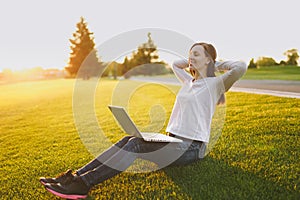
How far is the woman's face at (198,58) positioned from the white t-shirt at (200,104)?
5.3 inches

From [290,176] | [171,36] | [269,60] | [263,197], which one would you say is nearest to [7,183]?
[171,36]

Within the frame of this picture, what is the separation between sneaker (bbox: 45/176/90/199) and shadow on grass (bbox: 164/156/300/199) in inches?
30.5

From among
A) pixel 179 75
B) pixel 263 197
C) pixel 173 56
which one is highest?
pixel 173 56

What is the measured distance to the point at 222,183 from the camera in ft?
7.94

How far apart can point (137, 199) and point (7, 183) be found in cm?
136

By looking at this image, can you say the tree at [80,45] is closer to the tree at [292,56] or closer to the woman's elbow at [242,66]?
the tree at [292,56]

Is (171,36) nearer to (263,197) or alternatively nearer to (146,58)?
(146,58)

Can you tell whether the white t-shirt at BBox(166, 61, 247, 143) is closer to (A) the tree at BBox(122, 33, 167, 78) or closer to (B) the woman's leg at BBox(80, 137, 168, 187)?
(B) the woman's leg at BBox(80, 137, 168, 187)

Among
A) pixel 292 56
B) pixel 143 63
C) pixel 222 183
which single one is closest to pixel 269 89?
pixel 143 63

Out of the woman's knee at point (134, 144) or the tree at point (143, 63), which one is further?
the tree at point (143, 63)

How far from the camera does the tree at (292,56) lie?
117ft

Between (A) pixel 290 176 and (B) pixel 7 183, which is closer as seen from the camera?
(A) pixel 290 176

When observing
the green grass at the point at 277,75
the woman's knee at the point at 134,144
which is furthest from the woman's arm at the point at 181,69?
the green grass at the point at 277,75

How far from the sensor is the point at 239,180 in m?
2.45
